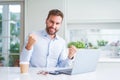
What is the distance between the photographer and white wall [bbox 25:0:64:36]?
387 centimetres

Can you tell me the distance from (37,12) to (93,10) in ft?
3.24

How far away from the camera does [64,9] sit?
3.86m

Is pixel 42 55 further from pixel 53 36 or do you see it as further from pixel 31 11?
pixel 31 11

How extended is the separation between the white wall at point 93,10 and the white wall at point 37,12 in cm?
33

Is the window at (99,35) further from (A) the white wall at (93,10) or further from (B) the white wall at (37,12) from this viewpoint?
(B) the white wall at (37,12)

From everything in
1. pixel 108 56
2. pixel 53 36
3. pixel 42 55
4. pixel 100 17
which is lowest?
pixel 108 56

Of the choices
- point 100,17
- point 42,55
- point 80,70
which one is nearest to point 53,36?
point 42,55

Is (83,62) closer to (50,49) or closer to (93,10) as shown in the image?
(50,49)

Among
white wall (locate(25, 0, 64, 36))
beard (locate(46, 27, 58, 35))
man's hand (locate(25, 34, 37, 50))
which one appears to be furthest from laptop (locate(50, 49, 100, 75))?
white wall (locate(25, 0, 64, 36))

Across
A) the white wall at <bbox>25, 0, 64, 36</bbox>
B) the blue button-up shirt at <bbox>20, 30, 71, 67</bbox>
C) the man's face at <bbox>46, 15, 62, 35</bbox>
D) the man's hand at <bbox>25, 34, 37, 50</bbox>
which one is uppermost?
the white wall at <bbox>25, 0, 64, 36</bbox>

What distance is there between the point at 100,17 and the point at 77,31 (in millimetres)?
511

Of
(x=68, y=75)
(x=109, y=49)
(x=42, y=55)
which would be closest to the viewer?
(x=68, y=75)

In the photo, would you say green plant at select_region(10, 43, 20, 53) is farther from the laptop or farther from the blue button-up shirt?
the laptop

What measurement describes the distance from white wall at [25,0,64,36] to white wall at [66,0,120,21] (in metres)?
0.33
